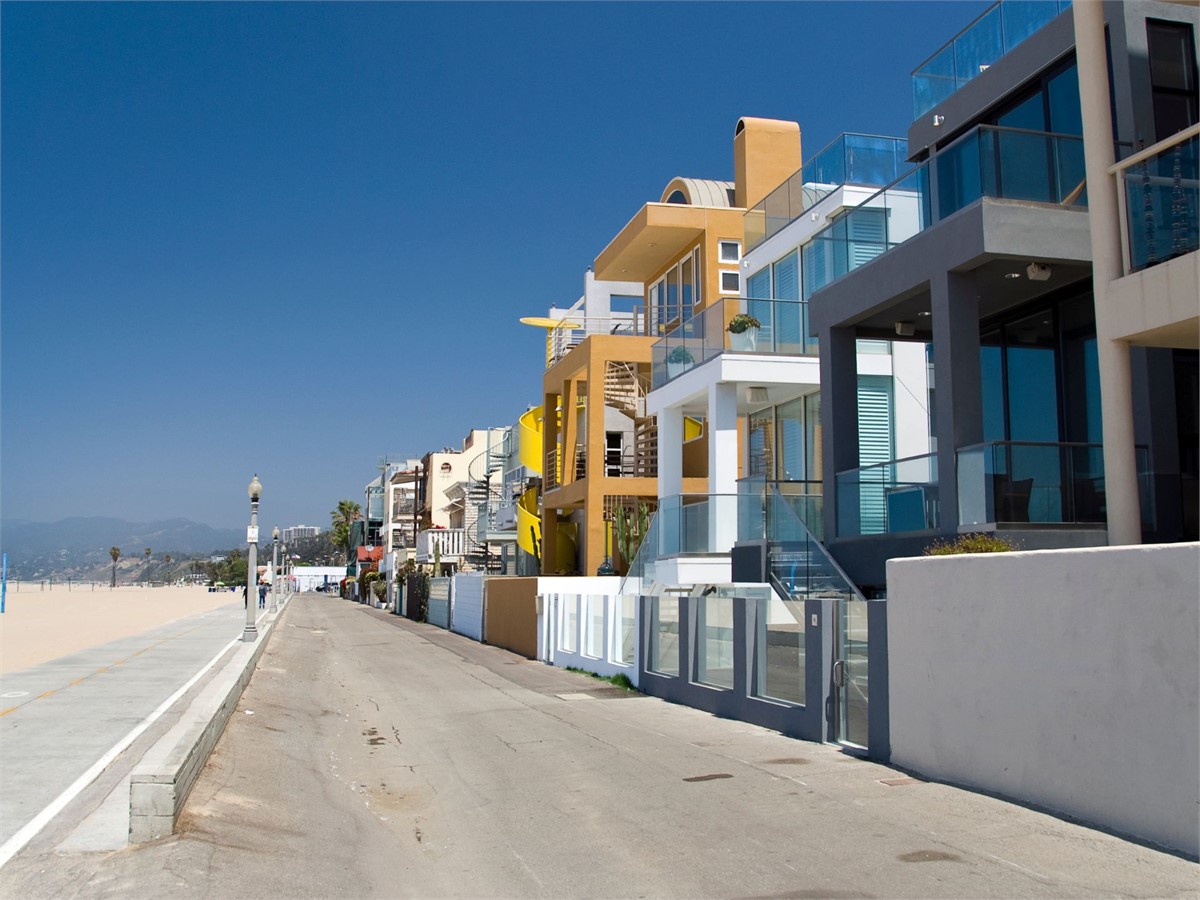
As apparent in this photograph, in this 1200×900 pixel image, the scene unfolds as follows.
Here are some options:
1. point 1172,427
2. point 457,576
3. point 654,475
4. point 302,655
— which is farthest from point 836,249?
point 457,576

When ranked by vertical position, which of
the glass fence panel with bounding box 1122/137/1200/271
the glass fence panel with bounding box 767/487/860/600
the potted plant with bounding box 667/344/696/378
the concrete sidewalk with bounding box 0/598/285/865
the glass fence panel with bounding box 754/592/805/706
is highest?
the potted plant with bounding box 667/344/696/378

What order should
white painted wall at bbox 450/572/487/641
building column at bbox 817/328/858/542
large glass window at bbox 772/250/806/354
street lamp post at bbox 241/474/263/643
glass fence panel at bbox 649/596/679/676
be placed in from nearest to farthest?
building column at bbox 817/328/858/542
glass fence panel at bbox 649/596/679/676
large glass window at bbox 772/250/806/354
street lamp post at bbox 241/474/263/643
white painted wall at bbox 450/572/487/641

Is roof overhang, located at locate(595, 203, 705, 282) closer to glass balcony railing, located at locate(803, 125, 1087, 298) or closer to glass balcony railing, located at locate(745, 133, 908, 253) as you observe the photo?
glass balcony railing, located at locate(745, 133, 908, 253)

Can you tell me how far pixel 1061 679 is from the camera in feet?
26.8

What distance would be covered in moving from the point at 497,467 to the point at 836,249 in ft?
146

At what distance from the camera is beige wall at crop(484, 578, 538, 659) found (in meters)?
29.0

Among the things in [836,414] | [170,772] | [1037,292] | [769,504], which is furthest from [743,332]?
[170,772]

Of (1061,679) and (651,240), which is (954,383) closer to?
(1061,679)

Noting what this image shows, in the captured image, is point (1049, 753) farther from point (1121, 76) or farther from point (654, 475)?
point (654, 475)

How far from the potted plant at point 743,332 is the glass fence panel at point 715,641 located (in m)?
7.51

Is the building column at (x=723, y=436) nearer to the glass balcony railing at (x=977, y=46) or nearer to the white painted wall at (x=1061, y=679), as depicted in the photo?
the glass balcony railing at (x=977, y=46)

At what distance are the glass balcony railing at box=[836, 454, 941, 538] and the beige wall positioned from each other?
521 inches

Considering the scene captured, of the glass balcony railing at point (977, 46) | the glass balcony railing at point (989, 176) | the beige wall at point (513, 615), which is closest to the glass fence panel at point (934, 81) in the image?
the glass balcony railing at point (977, 46)

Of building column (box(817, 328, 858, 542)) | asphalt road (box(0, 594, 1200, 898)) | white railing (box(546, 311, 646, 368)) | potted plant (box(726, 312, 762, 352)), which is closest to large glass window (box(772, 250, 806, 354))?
potted plant (box(726, 312, 762, 352))
